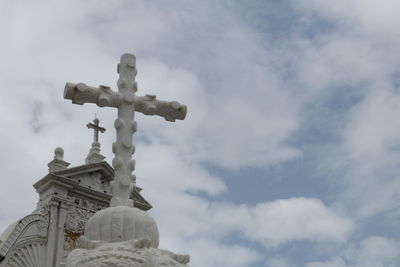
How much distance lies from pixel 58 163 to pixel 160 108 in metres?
10.8

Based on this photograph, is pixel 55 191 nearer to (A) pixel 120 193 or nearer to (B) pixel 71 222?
(B) pixel 71 222

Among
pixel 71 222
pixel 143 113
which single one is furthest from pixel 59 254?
pixel 143 113

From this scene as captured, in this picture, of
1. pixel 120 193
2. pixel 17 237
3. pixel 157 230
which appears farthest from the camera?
pixel 17 237

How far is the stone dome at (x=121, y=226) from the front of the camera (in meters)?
4.38

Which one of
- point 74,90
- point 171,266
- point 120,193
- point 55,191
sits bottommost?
point 171,266

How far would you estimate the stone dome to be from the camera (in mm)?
4375

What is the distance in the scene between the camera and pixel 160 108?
5363 mm

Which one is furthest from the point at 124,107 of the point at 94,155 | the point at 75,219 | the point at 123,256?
the point at 94,155

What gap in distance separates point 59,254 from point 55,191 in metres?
1.36

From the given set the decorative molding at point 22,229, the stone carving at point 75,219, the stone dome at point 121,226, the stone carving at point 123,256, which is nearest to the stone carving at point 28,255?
the decorative molding at point 22,229

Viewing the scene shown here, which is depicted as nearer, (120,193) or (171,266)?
(171,266)

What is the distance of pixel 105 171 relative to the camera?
1623 cm

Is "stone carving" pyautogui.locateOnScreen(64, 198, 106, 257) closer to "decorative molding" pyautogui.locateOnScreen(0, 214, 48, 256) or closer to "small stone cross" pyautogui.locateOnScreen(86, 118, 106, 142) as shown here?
"decorative molding" pyautogui.locateOnScreen(0, 214, 48, 256)

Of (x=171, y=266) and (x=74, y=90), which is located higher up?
(x=74, y=90)
